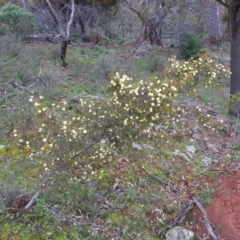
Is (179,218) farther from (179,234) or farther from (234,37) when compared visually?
(234,37)

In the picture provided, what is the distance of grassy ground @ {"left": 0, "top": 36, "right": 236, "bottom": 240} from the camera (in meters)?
3.95

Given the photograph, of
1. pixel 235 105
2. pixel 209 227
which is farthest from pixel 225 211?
pixel 235 105

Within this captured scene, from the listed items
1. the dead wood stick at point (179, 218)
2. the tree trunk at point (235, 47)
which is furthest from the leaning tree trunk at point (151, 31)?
→ the dead wood stick at point (179, 218)

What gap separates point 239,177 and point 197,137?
4.16 feet

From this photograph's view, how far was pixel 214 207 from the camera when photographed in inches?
191

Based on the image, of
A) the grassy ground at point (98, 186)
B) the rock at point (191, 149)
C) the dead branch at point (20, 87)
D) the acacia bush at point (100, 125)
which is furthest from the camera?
the dead branch at point (20, 87)

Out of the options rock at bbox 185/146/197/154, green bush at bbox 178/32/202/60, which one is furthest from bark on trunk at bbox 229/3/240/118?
green bush at bbox 178/32/202/60

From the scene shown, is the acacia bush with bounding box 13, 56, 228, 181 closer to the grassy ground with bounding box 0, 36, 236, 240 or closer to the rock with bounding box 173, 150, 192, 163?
the grassy ground with bounding box 0, 36, 236, 240

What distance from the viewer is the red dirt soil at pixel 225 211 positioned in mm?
4422

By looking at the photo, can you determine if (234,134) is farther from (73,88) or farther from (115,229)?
(115,229)

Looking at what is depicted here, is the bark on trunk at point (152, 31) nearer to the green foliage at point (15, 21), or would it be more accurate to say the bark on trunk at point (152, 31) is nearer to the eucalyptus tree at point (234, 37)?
the green foliage at point (15, 21)

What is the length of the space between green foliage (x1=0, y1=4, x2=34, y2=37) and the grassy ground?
4394 mm

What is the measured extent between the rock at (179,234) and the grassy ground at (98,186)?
0.36ft

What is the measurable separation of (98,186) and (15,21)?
8.87 meters
